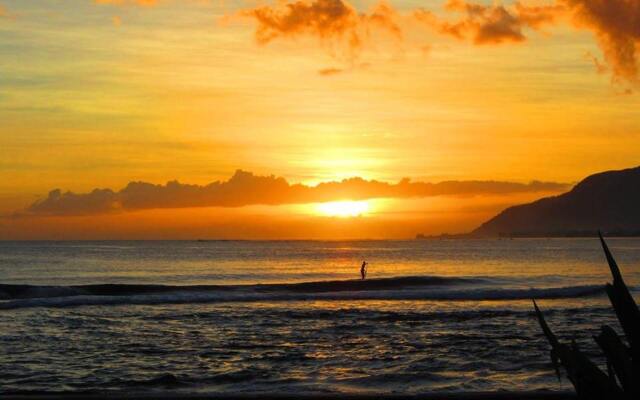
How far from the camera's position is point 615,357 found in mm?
2781

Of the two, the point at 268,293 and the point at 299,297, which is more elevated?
the point at 299,297

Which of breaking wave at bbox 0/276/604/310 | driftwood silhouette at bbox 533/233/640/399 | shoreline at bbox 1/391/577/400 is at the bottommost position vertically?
breaking wave at bbox 0/276/604/310

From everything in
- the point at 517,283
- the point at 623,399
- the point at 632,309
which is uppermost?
the point at 632,309

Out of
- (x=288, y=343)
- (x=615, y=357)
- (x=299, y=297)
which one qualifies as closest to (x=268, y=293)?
(x=299, y=297)

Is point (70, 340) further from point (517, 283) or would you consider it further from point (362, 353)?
point (517, 283)

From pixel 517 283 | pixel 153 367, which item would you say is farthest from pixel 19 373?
pixel 517 283

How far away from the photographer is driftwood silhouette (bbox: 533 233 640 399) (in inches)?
105

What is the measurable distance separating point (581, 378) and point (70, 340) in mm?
20779

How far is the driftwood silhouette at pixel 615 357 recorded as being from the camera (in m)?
2.67

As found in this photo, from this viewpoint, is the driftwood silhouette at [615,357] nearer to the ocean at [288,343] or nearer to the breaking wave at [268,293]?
the ocean at [288,343]

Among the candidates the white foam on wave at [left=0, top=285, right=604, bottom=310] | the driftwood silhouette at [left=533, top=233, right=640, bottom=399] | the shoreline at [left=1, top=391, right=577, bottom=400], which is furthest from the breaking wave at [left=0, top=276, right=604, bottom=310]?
the driftwood silhouette at [left=533, top=233, right=640, bottom=399]

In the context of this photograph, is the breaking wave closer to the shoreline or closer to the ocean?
the ocean

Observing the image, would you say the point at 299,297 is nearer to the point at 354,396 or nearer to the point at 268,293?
the point at 268,293

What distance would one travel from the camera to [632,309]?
2.67 m
